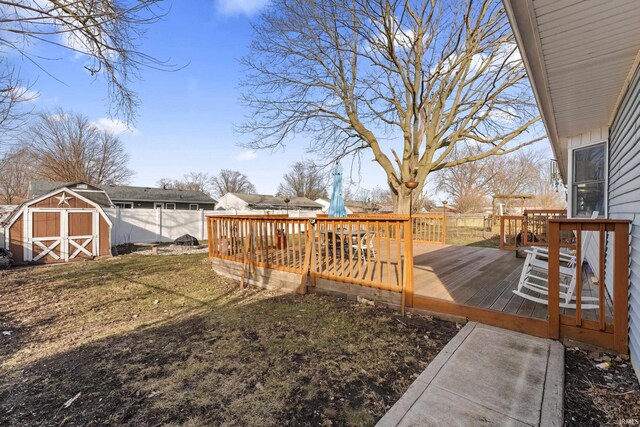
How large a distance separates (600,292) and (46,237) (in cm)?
1223

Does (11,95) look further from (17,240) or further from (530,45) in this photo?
(530,45)

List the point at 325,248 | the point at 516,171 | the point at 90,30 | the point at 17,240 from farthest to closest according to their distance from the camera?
the point at 516,171, the point at 17,240, the point at 325,248, the point at 90,30

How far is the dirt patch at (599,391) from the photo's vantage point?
1.77 m

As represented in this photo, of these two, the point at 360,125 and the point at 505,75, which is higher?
the point at 505,75

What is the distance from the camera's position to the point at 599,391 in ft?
6.64


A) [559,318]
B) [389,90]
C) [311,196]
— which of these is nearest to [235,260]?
[559,318]

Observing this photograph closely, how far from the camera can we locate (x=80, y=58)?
4266mm

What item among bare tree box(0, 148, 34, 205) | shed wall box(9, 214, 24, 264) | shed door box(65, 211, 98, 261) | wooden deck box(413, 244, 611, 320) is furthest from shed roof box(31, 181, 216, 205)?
wooden deck box(413, 244, 611, 320)

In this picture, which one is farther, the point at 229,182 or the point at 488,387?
the point at 229,182

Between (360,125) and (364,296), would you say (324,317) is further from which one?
(360,125)

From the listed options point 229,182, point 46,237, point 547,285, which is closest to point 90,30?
point 547,285

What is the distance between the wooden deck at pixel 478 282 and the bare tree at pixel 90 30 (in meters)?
5.15

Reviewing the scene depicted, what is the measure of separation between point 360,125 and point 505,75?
17.8ft

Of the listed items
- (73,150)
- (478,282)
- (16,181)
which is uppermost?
(73,150)
